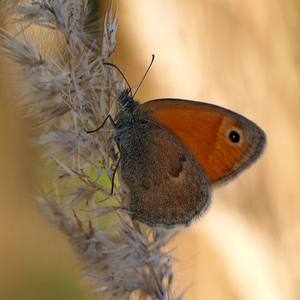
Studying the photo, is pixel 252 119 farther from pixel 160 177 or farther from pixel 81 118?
pixel 81 118

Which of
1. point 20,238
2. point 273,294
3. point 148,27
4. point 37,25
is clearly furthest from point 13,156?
point 273,294

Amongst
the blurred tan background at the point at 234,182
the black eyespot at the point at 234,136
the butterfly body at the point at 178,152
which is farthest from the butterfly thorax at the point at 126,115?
the blurred tan background at the point at 234,182

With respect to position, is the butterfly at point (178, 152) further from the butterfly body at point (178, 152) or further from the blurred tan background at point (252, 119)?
the blurred tan background at point (252, 119)

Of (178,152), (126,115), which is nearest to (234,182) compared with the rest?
(178,152)

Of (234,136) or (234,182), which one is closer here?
(234,136)

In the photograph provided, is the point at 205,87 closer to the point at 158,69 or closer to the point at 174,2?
Answer: the point at 158,69

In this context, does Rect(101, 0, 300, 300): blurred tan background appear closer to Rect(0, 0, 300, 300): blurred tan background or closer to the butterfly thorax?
Rect(0, 0, 300, 300): blurred tan background

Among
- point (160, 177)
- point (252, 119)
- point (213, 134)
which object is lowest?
point (160, 177)

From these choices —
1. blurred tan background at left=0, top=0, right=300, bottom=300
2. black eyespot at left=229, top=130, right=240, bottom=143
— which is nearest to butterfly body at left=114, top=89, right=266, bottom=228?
black eyespot at left=229, top=130, right=240, bottom=143
